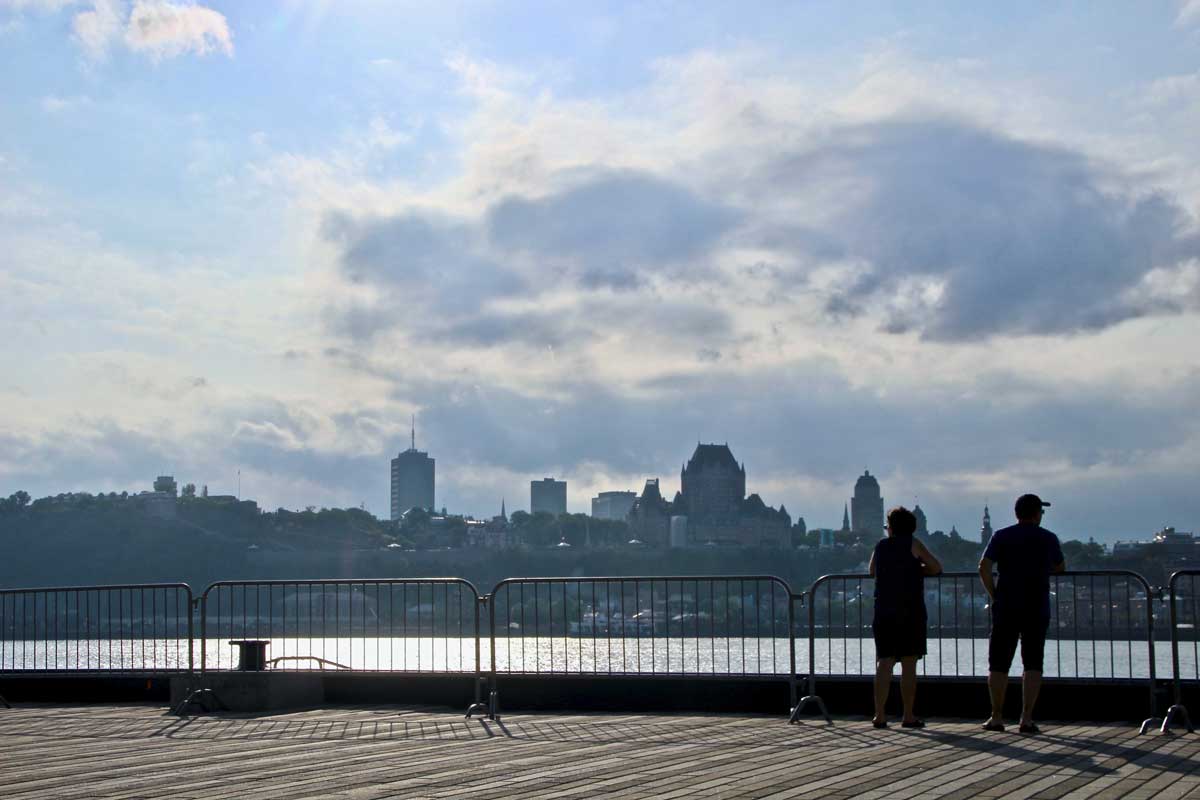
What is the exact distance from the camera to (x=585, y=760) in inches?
352

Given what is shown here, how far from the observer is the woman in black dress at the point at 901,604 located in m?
10.7

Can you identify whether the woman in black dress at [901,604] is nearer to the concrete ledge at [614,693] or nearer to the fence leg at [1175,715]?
the concrete ledge at [614,693]

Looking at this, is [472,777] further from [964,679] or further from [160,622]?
[160,622]

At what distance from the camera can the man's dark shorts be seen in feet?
33.6

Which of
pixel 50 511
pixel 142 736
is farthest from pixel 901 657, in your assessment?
pixel 50 511

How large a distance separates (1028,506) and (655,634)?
15.4 m

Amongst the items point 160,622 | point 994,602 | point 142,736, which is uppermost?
point 994,602

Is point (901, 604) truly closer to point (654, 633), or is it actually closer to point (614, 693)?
point (614, 693)

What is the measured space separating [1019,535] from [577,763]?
149 inches

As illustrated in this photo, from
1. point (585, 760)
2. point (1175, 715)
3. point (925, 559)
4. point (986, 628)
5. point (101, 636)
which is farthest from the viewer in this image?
point (101, 636)

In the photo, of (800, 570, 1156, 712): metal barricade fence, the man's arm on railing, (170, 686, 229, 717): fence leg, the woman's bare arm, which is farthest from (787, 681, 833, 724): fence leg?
(170, 686, 229, 717): fence leg

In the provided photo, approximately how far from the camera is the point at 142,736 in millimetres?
11570

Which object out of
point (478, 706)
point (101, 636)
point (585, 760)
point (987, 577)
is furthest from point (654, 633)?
point (101, 636)

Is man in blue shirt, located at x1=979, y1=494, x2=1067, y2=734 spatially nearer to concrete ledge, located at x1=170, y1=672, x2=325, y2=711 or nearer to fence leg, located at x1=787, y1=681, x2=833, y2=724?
fence leg, located at x1=787, y1=681, x2=833, y2=724
